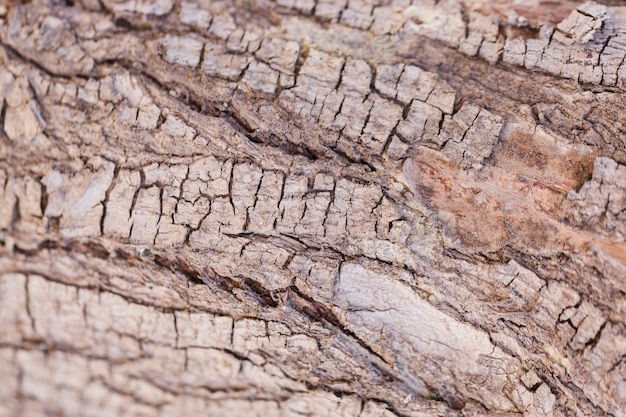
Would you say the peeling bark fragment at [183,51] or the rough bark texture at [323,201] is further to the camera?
the peeling bark fragment at [183,51]

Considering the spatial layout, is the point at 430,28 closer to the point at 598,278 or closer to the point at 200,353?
the point at 598,278

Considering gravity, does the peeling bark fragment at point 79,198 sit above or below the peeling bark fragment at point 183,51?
below

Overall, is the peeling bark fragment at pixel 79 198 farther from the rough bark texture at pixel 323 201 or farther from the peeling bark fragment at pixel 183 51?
the peeling bark fragment at pixel 183 51

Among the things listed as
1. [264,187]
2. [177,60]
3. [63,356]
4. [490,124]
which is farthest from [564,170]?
[63,356]

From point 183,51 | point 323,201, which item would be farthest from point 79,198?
point 323,201

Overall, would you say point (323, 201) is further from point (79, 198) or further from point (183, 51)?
point (79, 198)

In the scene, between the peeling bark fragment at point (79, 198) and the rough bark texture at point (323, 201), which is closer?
the rough bark texture at point (323, 201)

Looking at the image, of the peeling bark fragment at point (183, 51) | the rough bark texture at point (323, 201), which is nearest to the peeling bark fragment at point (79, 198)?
the rough bark texture at point (323, 201)

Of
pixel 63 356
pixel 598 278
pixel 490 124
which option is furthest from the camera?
pixel 63 356
